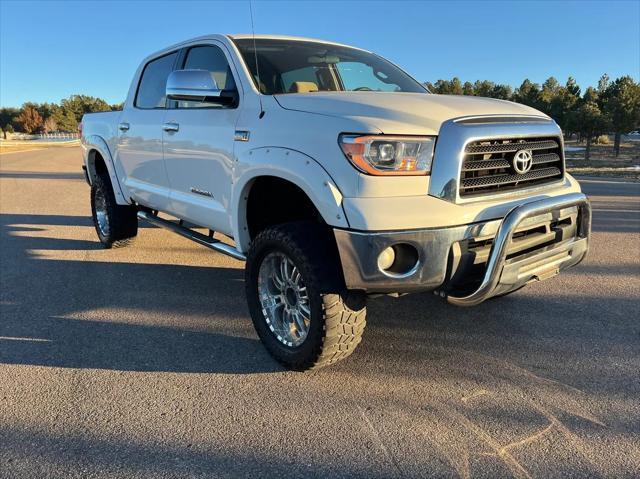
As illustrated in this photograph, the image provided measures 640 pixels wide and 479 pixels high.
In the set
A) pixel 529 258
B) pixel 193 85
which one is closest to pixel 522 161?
pixel 529 258

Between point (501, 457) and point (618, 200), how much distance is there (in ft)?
32.5

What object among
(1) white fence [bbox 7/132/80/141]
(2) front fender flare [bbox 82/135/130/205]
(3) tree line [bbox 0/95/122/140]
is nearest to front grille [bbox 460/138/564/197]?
(2) front fender flare [bbox 82/135/130/205]

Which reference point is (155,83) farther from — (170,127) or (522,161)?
(522,161)

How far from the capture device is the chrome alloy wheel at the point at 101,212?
618 cm

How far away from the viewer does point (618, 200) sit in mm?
10547

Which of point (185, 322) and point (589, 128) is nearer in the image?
point (185, 322)

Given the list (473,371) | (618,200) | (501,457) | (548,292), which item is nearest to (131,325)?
(473,371)

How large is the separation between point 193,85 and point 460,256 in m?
2.10

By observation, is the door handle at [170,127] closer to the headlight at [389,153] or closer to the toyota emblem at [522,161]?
the headlight at [389,153]

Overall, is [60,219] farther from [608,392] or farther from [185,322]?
[608,392]

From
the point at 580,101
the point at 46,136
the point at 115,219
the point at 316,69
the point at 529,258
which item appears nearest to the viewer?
the point at 529,258

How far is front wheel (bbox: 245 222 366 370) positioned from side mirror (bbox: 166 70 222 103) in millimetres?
1099

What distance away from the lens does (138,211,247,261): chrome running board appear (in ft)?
12.4

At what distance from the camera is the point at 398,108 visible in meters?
2.82
